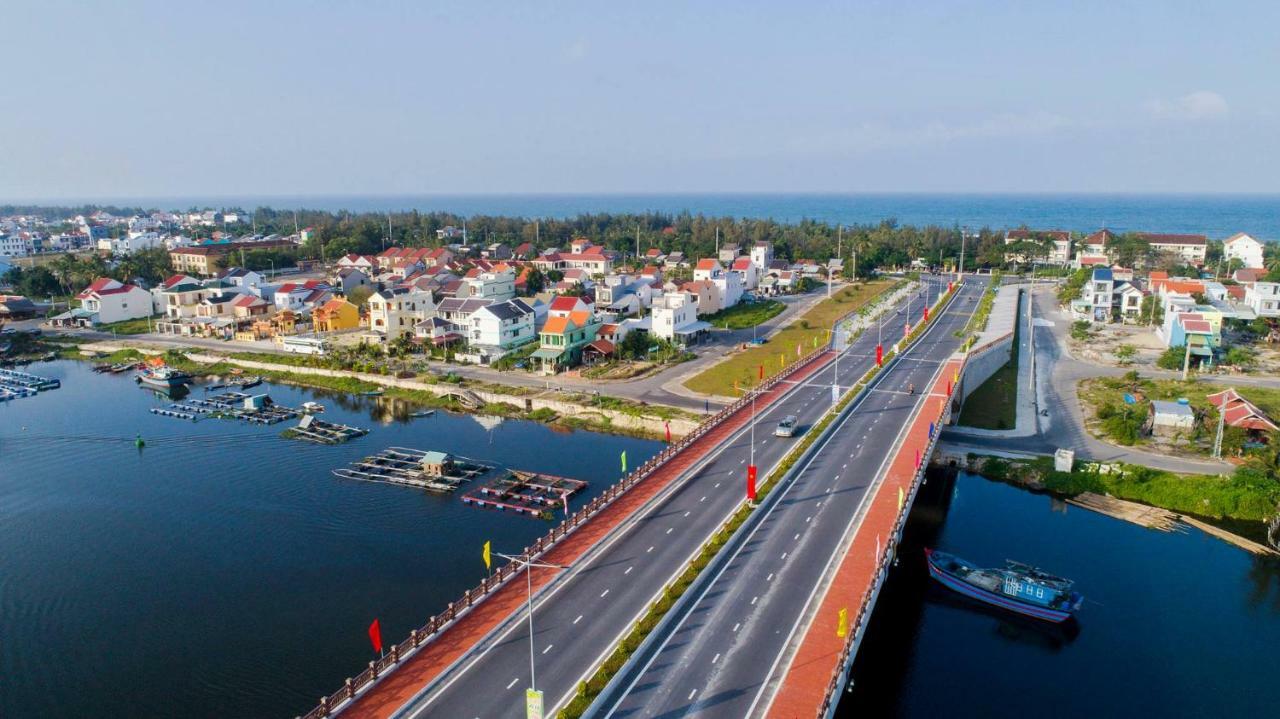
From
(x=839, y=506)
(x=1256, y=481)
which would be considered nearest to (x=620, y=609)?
(x=839, y=506)

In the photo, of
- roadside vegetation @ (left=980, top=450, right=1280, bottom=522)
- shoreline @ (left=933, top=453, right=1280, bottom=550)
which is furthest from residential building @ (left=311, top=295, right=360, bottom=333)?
roadside vegetation @ (left=980, top=450, right=1280, bottom=522)

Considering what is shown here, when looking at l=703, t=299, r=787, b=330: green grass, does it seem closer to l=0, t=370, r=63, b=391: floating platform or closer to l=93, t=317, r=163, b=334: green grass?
l=0, t=370, r=63, b=391: floating platform

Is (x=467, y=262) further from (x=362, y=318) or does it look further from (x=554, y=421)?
(x=554, y=421)

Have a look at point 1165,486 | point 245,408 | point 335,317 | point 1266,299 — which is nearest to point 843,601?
point 1165,486

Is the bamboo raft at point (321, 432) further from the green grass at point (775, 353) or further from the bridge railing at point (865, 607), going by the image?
the bridge railing at point (865, 607)

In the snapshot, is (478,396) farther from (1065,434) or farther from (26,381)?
(26,381)

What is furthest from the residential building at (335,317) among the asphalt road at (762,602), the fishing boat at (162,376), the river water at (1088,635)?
the river water at (1088,635)
